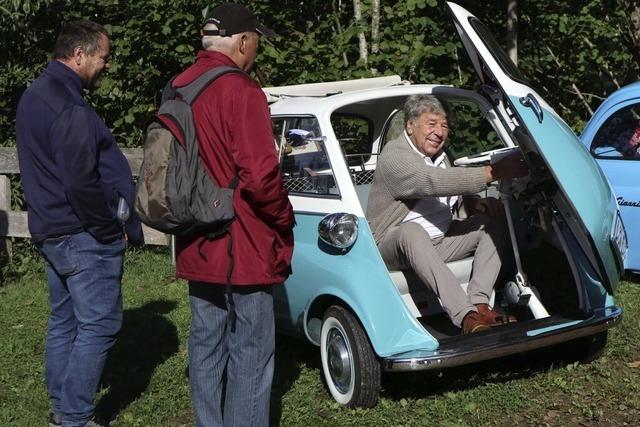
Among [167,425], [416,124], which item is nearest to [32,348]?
[167,425]

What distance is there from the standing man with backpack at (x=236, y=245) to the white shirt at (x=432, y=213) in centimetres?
168

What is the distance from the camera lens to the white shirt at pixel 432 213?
17.1ft

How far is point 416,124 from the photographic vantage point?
16.9 feet

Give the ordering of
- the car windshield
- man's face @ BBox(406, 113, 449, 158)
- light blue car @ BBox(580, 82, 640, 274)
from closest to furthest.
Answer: the car windshield < man's face @ BBox(406, 113, 449, 158) < light blue car @ BBox(580, 82, 640, 274)

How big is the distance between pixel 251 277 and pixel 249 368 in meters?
0.43

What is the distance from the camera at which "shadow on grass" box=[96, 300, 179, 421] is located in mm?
5238

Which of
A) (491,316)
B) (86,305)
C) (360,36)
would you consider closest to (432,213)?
(491,316)

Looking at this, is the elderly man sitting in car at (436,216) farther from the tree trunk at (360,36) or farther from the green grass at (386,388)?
the tree trunk at (360,36)

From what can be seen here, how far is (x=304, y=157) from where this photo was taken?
5.24m

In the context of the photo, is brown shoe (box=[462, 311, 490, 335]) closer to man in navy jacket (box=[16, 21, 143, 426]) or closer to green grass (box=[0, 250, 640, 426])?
green grass (box=[0, 250, 640, 426])

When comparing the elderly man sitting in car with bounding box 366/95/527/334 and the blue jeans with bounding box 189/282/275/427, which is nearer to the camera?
the blue jeans with bounding box 189/282/275/427

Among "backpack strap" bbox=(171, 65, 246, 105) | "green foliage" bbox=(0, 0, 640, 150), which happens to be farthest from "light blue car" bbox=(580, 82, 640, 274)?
"backpack strap" bbox=(171, 65, 246, 105)

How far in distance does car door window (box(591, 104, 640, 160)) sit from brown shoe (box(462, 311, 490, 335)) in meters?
2.32

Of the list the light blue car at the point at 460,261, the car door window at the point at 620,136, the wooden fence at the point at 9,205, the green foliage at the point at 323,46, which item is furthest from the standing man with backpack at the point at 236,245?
the green foliage at the point at 323,46
